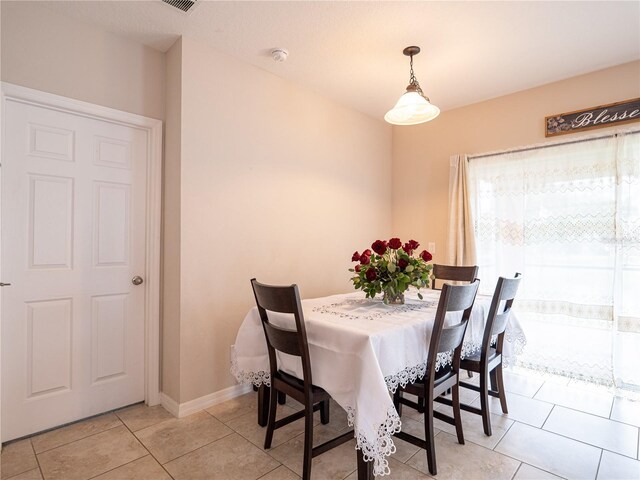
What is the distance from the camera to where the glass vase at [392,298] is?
2.21m

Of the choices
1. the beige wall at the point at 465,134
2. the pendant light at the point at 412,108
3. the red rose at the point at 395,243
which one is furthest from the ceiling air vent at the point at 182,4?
the beige wall at the point at 465,134

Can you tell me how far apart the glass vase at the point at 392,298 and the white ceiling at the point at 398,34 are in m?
1.78

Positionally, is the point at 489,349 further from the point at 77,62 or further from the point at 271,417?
the point at 77,62

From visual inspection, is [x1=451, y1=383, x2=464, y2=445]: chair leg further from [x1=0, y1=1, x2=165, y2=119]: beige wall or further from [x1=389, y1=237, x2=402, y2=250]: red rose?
[x1=0, y1=1, x2=165, y2=119]: beige wall

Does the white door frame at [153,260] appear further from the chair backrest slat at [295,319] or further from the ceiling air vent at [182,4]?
the chair backrest slat at [295,319]

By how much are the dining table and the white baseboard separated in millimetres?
513

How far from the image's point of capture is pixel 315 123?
3.41m

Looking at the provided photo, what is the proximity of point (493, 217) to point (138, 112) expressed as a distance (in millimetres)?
3273

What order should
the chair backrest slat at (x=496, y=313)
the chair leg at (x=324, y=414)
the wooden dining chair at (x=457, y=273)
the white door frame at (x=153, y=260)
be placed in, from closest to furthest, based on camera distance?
the chair backrest slat at (x=496, y=313) < the chair leg at (x=324, y=414) < the white door frame at (x=153, y=260) < the wooden dining chair at (x=457, y=273)

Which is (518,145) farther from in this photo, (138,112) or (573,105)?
(138,112)

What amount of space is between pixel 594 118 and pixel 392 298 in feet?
7.94

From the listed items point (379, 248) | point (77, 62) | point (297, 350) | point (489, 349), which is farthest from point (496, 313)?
point (77, 62)

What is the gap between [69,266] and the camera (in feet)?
7.40

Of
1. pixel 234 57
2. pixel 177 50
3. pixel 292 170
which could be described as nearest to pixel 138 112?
pixel 177 50
